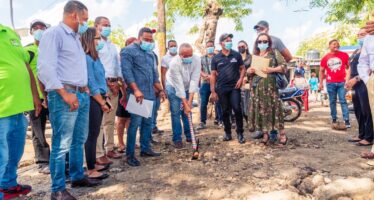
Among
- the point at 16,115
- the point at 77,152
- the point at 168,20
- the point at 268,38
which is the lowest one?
the point at 77,152

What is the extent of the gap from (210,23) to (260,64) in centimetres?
403

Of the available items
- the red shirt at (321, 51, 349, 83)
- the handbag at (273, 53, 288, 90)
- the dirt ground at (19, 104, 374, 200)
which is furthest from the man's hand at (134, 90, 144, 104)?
the red shirt at (321, 51, 349, 83)

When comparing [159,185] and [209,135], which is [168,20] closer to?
[209,135]

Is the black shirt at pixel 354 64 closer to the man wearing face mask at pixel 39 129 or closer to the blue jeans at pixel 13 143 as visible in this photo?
the man wearing face mask at pixel 39 129

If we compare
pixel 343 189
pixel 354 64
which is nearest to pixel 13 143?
pixel 343 189

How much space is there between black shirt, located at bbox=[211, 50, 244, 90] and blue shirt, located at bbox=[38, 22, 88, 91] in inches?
104

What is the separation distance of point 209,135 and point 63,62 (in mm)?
3648

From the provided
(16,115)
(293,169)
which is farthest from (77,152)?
(293,169)

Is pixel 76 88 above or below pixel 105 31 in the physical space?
below

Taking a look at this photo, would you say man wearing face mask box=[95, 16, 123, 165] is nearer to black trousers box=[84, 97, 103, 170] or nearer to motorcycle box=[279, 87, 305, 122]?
black trousers box=[84, 97, 103, 170]

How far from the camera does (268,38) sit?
4594 millimetres

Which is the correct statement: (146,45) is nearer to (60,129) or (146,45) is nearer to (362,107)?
(60,129)

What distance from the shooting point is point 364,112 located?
477cm

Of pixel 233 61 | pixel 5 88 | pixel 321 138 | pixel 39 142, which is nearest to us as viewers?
pixel 5 88
